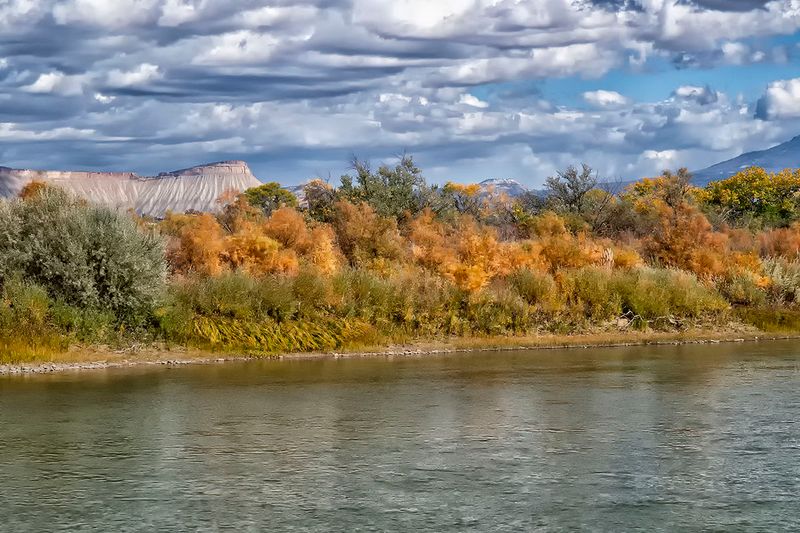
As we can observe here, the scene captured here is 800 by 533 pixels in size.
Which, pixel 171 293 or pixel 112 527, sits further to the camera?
pixel 171 293

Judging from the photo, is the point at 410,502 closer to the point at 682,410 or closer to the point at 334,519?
the point at 334,519

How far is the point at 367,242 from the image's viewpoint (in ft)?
126

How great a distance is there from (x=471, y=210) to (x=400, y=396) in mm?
54800

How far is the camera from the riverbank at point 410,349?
26.6m

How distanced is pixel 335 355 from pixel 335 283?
3055 mm

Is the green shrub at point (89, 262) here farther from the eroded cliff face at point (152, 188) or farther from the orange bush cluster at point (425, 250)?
the eroded cliff face at point (152, 188)

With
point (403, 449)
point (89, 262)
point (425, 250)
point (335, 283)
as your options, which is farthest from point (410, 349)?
point (403, 449)

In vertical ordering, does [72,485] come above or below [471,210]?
below

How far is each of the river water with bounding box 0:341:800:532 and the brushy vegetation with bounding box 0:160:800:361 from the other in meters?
2.94

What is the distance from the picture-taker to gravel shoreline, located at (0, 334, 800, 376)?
85.4ft

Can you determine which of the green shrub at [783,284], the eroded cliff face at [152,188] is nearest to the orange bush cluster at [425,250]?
the green shrub at [783,284]

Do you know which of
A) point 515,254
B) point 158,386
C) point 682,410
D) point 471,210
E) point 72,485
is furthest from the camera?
point 471,210

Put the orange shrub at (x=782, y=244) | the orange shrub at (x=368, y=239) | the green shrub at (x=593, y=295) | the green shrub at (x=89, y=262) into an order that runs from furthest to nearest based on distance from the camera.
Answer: the orange shrub at (x=782, y=244) < the orange shrub at (x=368, y=239) < the green shrub at (x=593, y=295) < the green shrub at (x=89, y=262)

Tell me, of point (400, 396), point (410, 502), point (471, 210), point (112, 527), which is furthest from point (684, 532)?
point (471, 210)
